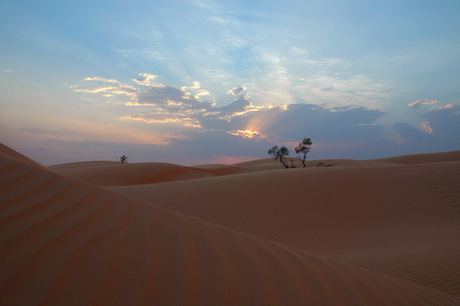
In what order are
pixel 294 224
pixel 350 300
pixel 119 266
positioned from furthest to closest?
1. pixel 294 224
2. pixel 350 300
3. pixel 119 266

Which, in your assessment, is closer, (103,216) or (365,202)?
(103,216)

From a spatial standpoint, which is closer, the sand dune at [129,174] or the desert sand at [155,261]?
the desert sand at [155,261]

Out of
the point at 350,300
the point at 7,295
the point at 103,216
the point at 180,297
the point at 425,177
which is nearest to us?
the point at 7,295

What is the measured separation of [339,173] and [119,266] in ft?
46.7

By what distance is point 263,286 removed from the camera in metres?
2.11

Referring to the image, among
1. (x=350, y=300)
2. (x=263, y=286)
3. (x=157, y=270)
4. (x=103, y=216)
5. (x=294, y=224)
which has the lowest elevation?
(x=294, y=224)

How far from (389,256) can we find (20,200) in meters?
5.96

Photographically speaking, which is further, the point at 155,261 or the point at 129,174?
the point at 129,174

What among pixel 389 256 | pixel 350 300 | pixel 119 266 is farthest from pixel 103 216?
pixel 389 256

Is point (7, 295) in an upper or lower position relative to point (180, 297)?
upper

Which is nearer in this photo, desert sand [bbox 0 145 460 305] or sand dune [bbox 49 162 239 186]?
desert sand [bbox 0 145 460 305]

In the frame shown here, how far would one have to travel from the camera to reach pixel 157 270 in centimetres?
195

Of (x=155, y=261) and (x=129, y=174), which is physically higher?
(x=155, y=261)

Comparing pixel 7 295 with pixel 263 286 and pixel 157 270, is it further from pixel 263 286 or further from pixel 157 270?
pixel 263 286
